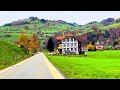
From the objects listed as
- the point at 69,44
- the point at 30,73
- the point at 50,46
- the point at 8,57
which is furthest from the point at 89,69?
the point at 69,44

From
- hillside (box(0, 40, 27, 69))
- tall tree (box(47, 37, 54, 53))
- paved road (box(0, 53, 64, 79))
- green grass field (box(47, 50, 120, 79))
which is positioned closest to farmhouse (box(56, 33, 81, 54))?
tall tree (box(47, 37, 54, 53))

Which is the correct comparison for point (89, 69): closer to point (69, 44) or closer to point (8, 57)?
point (8, 57)

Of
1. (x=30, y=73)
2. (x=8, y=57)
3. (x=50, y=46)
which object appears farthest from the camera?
(x=50, y=46)

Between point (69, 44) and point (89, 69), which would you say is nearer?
point (89, 69)

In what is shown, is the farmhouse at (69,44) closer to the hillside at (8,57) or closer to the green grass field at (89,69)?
the hillside at (8,57)

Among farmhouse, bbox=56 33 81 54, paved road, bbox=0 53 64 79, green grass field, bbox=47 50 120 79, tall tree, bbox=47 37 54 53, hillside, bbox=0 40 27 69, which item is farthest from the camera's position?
farmhouse, bbox=56 33 81 54

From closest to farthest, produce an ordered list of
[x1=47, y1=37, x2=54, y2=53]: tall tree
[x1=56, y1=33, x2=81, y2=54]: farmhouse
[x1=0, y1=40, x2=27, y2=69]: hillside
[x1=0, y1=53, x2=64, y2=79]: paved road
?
[x1=0, y1=53, x2=64, y2=79]: paved road < [x1=0, y1=40, x2=27, y2=69]: hillside < [x1=47, y1=37, x2=54, y2=53]: tall tree < [x1=56, y1=33, x2=81, y2=54]: farmhouse

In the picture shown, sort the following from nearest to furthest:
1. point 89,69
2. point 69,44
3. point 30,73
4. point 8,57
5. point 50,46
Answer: point 30,73
point 89,69
point 8,57
point 50,46
point 69,44

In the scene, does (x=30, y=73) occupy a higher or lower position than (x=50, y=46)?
lower

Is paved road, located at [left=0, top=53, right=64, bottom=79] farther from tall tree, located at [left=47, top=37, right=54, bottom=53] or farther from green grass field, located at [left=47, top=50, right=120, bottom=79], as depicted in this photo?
tall tree, located at [left=47, top=37, right=54, bottom=53]

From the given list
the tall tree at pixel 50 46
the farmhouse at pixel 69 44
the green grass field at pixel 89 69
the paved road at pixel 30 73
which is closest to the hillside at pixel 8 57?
the paved road at pixel 30 73
